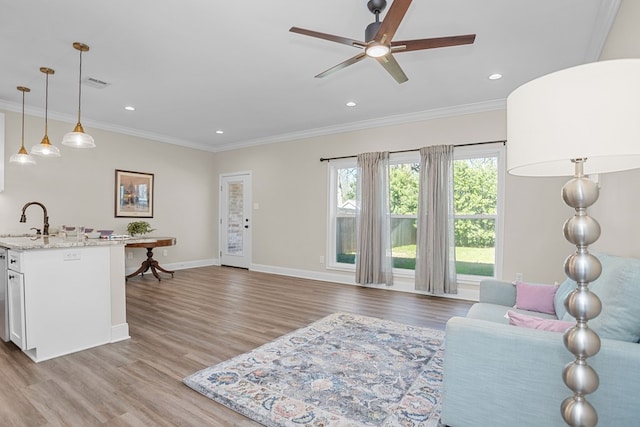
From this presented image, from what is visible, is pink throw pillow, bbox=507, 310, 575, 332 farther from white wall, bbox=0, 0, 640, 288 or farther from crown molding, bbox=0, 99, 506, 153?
crown molding, bbox=0, 99, 506, 153

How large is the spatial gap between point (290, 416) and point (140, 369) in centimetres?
129

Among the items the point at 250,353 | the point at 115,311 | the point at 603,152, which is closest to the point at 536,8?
the point at 603,152

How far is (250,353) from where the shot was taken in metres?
2.60

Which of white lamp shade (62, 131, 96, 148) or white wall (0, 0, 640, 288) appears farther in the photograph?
white wall (0, 0, 640, 288)

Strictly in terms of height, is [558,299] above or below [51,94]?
below

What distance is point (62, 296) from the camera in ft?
8.57

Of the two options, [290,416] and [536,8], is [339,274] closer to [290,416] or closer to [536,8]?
[290,416]

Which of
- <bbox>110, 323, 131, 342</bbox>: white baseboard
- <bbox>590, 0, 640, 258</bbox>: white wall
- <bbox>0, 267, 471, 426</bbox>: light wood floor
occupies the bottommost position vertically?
<bbox>0, 267, 471, 426</bbox>: light wood floor

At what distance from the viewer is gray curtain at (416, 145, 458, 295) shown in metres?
4.54

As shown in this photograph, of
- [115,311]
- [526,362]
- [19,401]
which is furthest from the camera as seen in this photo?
[115,311]

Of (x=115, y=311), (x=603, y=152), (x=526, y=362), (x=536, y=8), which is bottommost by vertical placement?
(x=115, y=311)

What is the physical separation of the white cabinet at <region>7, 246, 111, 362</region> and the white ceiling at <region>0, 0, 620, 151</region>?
190cm

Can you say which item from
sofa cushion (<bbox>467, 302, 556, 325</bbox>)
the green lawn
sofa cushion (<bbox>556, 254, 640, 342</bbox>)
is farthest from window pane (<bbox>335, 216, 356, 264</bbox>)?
sofa cushion (<bbox>556, 254, 640, 342</bbox>)

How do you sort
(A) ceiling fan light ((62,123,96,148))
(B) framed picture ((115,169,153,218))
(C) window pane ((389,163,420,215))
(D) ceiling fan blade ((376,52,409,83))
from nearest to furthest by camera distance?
1. (D) ceiling fan blade ((376,52,409,83))
2. (A) ceiling fan light ((62,123,96,148))
3. (C) window pane ((389,163,420,215))
4. (B) framed picture ((115,169,153,218))
